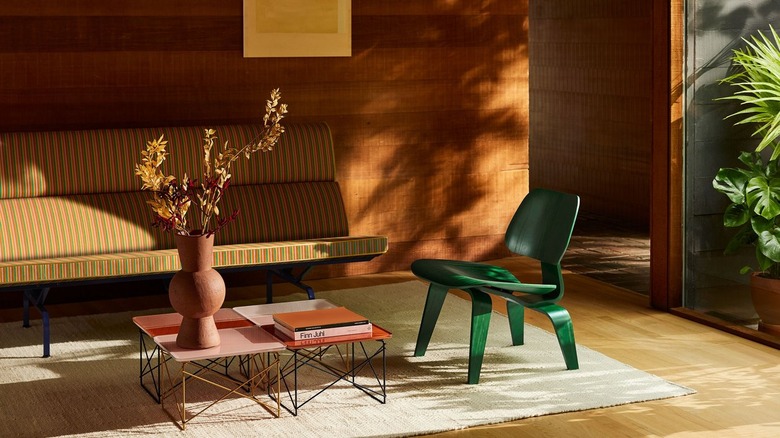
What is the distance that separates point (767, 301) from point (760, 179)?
23.1 inches

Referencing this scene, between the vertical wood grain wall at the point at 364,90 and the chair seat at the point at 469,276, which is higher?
the vertical wood grain wall at the point at 364,90

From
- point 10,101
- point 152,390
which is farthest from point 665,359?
point 10,101

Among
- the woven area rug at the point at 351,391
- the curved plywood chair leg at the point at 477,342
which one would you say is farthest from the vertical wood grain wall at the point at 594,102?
the curved plywood chair leg at the point at 477,342

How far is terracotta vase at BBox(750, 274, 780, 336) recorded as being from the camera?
5.29 metres

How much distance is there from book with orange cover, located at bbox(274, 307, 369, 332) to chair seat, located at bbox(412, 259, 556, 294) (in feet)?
1.72

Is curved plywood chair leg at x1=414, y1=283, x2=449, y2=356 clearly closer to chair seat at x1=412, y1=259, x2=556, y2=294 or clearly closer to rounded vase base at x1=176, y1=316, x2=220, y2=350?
chair seat at x1=412, y1=259, x2=556, y2=294

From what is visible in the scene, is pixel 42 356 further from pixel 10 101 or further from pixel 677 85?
pixel 677 85

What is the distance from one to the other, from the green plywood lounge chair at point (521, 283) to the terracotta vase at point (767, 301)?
1121mm

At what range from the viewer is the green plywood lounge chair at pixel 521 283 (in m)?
4.67

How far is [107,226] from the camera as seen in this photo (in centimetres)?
579

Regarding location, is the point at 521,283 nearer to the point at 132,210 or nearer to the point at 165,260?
the point at 165,260

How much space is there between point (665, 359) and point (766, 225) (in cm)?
83

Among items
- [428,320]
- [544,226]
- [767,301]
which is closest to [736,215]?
[767,301]

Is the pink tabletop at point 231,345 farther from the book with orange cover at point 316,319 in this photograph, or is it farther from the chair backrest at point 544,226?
the chair backrest at point 544,226
